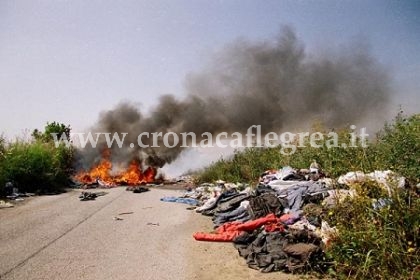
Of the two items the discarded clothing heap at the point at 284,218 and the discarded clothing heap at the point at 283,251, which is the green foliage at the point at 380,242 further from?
the discarded clothing heap at the point at 283,251

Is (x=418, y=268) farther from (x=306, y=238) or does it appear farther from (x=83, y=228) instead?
(x=83, y=228)

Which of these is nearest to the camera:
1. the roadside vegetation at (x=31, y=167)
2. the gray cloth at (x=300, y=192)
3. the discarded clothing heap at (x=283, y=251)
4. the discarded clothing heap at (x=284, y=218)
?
the discarded clothing heap at (x=283, y=251)

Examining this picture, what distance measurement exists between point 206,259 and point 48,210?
621 centimetres

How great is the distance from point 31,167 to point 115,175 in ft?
22.8

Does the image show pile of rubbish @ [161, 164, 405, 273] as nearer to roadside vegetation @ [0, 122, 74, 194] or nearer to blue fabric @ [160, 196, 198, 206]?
blue fabric @ [160, 196, 198, 206]

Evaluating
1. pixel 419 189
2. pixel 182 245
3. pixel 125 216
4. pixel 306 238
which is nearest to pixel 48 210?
pixel 125 216

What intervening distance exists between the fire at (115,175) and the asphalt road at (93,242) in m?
9.39

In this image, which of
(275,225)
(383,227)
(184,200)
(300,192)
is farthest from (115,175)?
(383,227)

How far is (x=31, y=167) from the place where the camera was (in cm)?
1496

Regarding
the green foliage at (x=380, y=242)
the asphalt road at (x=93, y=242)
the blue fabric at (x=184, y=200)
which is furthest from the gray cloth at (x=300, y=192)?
the blue fabric at (x=184, y=200)

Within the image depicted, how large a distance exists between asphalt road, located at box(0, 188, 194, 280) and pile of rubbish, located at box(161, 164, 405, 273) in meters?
0.94

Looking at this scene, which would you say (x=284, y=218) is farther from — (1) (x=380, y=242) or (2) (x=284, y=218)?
(1) (x=380, y=242)

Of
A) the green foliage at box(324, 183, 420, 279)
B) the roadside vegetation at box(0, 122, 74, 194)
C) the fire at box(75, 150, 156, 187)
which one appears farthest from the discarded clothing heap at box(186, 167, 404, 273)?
the fire at box(75, 150, 156, 187)

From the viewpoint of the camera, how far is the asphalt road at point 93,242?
16.4ft
